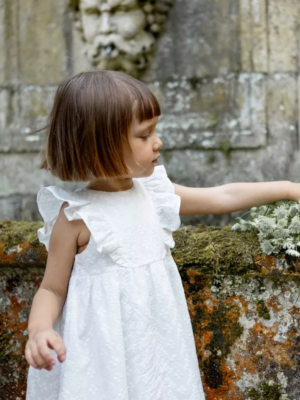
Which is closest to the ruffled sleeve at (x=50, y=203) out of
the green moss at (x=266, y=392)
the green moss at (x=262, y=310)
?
the green moss at (x=262, y=310)

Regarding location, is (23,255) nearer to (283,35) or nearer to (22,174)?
(22,174)

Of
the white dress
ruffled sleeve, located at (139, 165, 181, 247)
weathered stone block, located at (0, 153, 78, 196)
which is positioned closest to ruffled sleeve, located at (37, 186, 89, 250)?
the white dress

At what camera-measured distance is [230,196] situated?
1.77 metres

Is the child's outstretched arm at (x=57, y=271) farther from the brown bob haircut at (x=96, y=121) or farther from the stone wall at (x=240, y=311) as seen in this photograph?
the stone wall at (x=240, y=311)

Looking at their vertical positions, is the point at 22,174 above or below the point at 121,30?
below

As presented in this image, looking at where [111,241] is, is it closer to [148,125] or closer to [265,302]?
[148,125]

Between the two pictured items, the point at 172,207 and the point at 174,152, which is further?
the point at 174,152

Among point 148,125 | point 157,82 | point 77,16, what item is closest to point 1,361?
point 148,125

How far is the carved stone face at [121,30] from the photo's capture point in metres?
3.36

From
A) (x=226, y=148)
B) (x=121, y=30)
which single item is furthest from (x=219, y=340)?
(x=121, y=30)

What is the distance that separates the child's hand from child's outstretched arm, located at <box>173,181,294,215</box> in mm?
577

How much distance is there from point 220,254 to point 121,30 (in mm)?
1977

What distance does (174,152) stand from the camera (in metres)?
3.52

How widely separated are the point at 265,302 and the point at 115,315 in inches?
22.4
